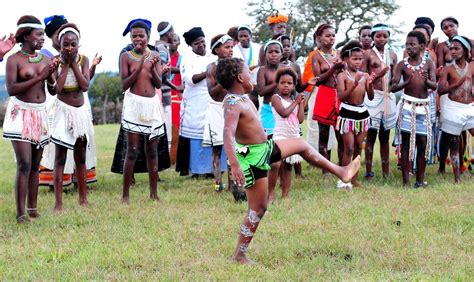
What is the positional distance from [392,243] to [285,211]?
5.01 ft

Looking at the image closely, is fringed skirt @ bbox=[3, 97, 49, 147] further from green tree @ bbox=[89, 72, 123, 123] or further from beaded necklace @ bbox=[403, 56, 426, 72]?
green tree @ bbox=[89, 72, 123, 123]

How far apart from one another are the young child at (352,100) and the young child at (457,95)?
99cm

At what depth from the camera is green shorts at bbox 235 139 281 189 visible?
4746 millimetres

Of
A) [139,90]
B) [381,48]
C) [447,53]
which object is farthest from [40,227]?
[447,53]

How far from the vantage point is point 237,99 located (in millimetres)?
4785

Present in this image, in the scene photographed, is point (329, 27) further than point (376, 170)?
No

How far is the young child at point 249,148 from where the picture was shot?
4.72m

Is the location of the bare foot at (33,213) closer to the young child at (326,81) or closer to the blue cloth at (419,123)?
the young child at (326,81)

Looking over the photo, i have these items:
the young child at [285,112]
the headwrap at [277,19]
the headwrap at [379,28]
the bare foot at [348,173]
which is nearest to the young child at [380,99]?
the headwrap at [379,28]

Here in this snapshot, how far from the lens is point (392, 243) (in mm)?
5066

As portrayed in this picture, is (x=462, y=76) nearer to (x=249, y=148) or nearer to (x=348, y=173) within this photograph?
(x=348, y=173)

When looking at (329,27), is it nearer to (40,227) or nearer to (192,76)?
(192,76)

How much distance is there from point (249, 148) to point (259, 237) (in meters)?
0.95

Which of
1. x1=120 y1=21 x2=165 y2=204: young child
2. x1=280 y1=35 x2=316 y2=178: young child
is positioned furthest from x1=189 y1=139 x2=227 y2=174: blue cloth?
x1=120 y1=21 x2=165 y2=204: young child
